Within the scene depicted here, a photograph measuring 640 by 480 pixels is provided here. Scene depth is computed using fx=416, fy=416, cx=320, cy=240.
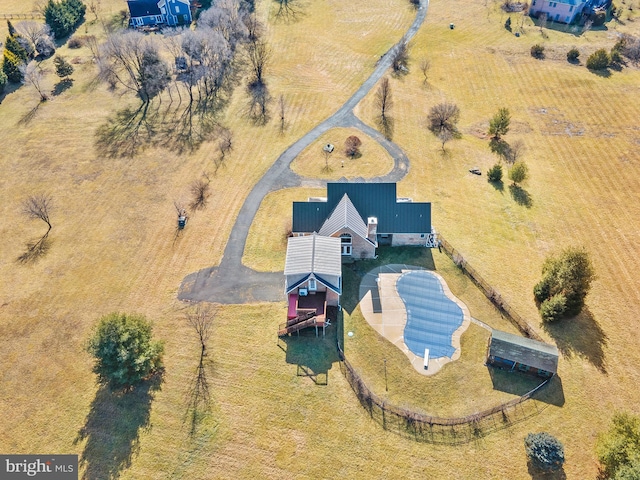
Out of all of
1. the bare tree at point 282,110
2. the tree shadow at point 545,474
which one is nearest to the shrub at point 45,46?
the bare tree at point 282,110

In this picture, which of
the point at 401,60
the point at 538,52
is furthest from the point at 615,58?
the point at 401,60

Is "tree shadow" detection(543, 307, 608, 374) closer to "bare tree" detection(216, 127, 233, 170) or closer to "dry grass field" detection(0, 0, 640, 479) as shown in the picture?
"dry grass field" detection(0, 0, 640, 479)

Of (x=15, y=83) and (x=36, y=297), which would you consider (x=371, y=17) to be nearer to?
(x=15, y=83)

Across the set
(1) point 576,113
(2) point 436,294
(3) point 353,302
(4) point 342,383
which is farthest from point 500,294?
(1) point 576,113

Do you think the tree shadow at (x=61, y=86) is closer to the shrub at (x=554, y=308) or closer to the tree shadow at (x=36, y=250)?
the tree shadow at (x=36, y=250)

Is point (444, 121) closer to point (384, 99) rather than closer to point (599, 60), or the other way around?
point (384, 99)
